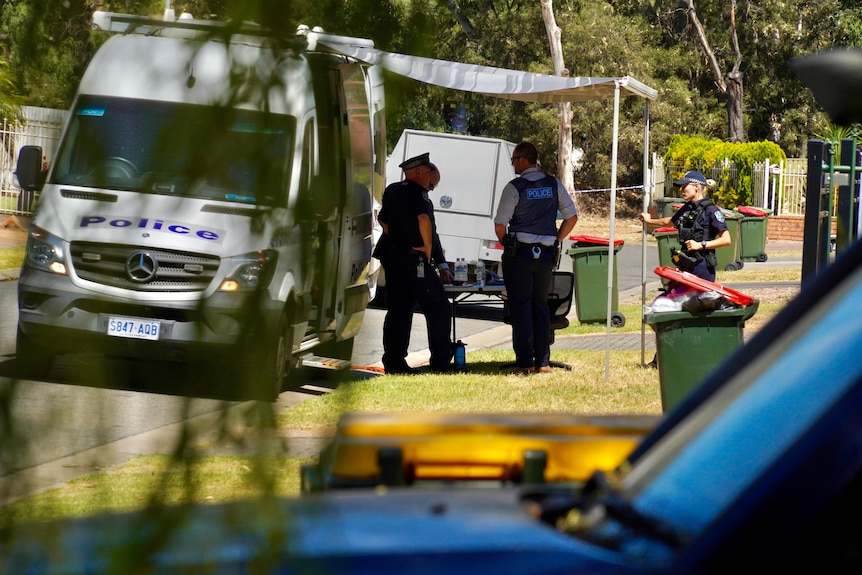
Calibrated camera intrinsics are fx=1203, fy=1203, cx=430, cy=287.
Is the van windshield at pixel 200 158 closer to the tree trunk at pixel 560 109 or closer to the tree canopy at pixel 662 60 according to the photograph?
the tree canopy at pixel 662 60

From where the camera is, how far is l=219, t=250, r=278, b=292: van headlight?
1.10 meters

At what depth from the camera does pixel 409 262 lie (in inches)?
424

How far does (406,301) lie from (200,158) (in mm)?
9784

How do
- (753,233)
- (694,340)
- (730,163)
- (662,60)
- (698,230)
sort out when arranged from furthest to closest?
(662,60)
(730,163)
(753,233)
(698,230)
(694,340)

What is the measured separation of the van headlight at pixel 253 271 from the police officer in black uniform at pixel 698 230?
32.4 feet

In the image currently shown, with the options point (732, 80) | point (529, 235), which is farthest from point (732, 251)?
point (732, 80)

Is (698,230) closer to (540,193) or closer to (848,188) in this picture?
(848,188)

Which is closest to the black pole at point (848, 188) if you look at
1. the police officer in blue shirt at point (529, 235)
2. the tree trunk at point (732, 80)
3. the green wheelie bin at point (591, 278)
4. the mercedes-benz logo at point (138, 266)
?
the police officer in blue shirt at point (529, 235)

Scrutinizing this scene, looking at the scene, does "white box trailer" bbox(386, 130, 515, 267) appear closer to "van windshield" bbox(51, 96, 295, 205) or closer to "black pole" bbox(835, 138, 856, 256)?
"black pole" bbox(835, 138, 856, 256)

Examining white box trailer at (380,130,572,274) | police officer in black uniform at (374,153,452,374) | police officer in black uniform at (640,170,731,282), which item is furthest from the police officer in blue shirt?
white box trailer at (380,130,572,274)

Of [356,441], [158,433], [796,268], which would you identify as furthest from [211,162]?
[796,268]

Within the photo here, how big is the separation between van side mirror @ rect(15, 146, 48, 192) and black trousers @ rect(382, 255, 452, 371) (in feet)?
30.9

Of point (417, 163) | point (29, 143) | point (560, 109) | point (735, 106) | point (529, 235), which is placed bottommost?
point (529, 235)

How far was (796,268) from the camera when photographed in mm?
23438
